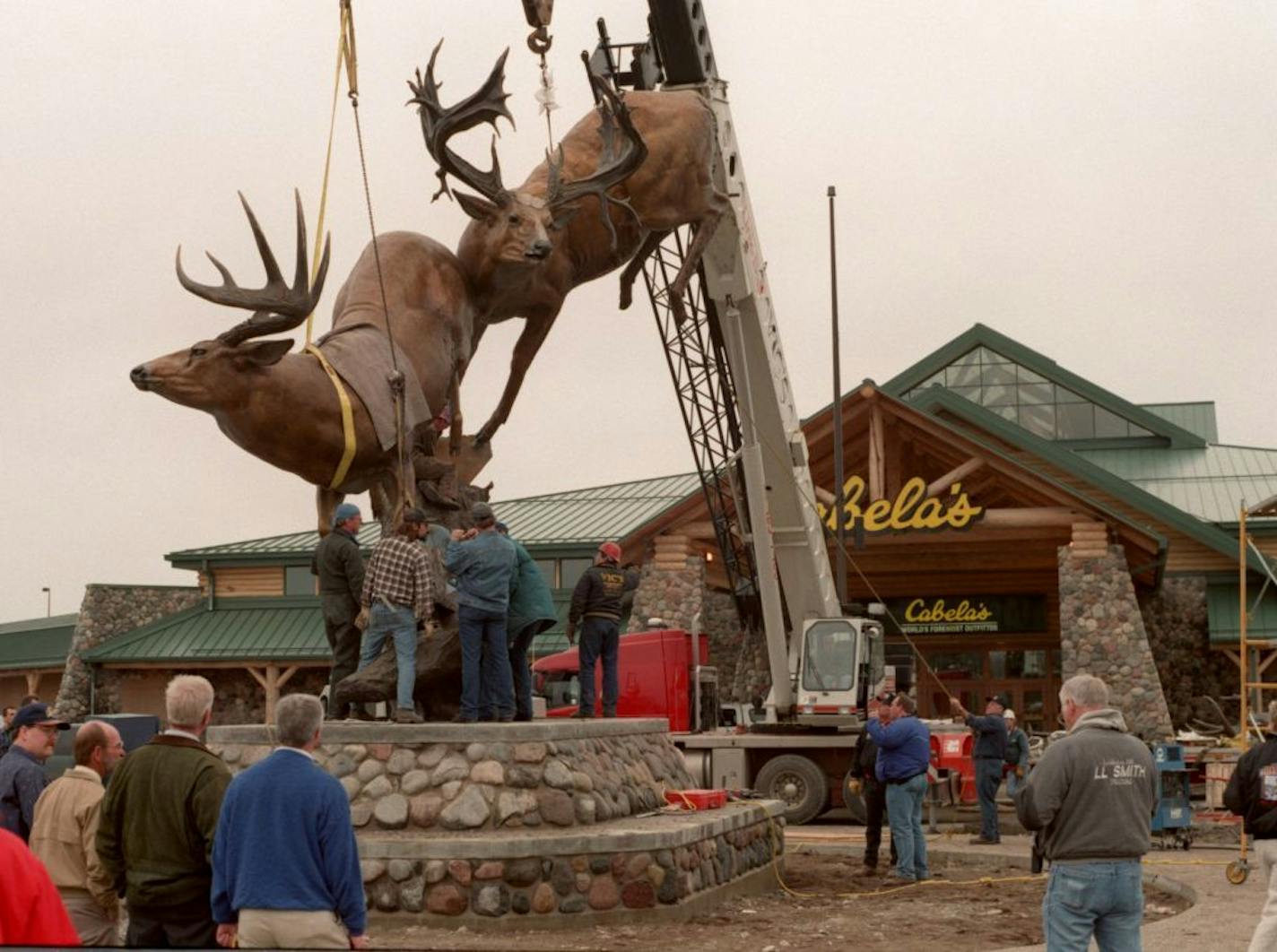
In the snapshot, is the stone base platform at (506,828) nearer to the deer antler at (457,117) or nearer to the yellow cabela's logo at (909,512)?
the deer antler at (457,117)

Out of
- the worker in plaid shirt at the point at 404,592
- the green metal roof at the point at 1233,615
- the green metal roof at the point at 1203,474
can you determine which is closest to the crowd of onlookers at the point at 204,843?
the worker in plaid shirt at the point at 404,592

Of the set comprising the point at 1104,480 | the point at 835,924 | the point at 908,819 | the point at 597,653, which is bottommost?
the point at 835,924

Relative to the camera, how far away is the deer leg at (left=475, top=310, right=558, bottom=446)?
46.0ft

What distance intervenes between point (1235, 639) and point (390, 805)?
72.4 ft

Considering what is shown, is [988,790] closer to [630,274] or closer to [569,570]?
[630,274]

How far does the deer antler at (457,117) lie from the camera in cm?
1250

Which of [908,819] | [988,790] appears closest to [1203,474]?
[988,790]

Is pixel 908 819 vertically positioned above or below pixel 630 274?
below

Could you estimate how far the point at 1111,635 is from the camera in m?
28.2

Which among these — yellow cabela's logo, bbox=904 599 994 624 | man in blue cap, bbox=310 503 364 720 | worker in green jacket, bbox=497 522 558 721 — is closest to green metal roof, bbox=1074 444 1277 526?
yellow cabela's logo, bbox=904 599 994 624

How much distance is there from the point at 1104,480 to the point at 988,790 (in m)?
12.4

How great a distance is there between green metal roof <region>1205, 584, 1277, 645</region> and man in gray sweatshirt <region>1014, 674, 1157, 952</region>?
77.5ft

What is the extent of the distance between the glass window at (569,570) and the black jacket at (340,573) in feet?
72.1

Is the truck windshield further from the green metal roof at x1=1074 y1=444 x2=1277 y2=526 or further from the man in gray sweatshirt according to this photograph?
the man in gray sweatshirt
